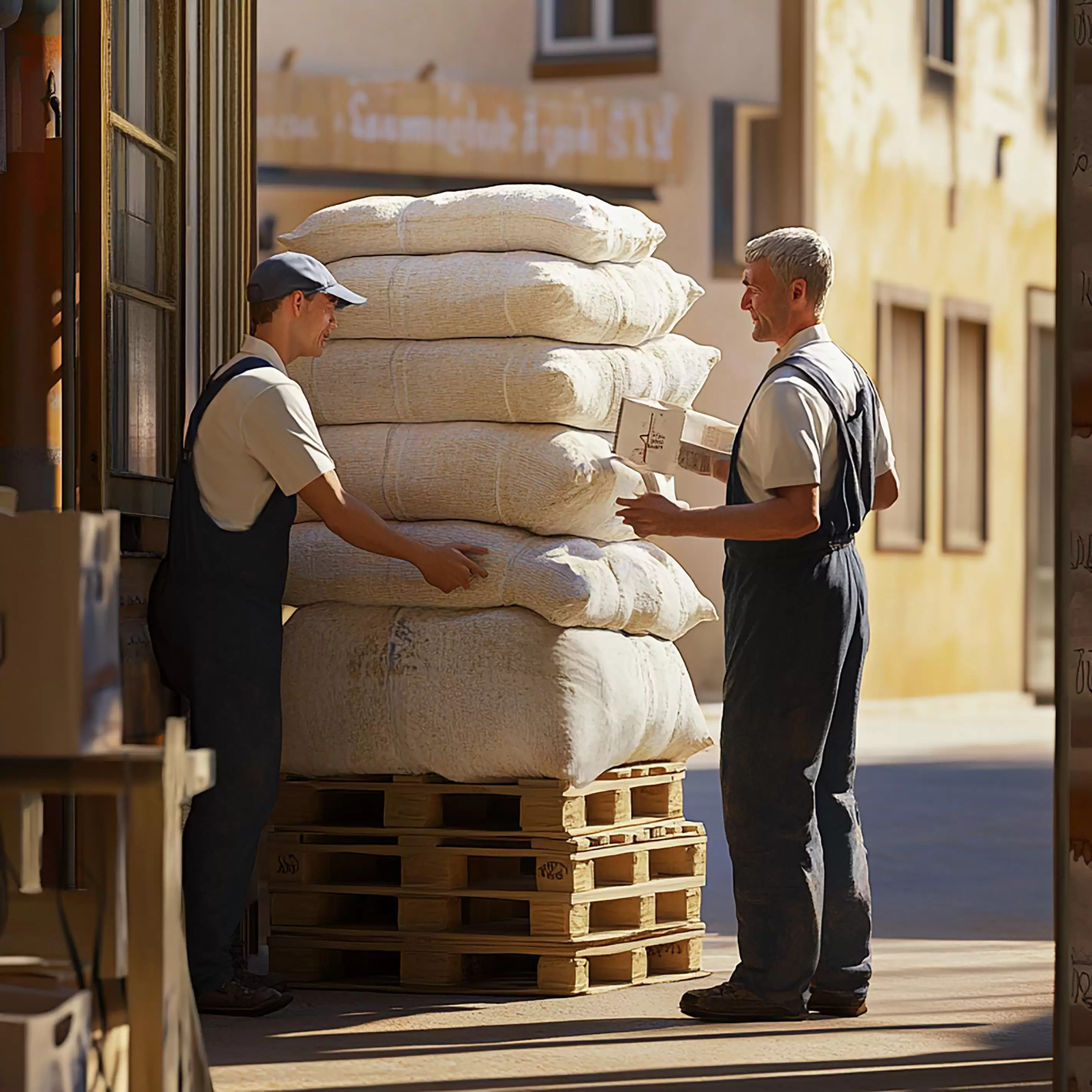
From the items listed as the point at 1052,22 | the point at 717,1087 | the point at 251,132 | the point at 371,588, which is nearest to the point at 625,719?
the point at 371,588

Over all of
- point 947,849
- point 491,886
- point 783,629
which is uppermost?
point 783,629

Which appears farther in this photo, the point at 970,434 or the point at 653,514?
the point at 970,434

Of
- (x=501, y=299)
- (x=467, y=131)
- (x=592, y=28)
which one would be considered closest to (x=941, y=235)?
(x=592, y=28)

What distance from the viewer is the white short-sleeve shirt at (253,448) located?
5148 millimetres

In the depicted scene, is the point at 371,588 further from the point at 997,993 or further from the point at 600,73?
the point at 600,73

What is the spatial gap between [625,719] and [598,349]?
108 centimetres

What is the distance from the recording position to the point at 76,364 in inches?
211

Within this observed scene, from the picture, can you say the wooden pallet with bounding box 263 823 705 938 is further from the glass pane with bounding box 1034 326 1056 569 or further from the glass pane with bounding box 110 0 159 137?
the glass pane with bounding box 1034 326 1056 569

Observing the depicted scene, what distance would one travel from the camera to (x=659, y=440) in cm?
551

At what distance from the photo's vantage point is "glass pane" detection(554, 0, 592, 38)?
1892 centimetres

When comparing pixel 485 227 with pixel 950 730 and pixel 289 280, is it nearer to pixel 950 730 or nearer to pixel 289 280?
pixel 289 280

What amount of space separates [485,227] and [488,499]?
82 centimetres

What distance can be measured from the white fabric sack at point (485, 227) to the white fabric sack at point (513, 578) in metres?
0.83

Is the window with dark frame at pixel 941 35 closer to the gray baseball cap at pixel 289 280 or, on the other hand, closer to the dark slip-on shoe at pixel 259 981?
the gray baseball cap at pixel 289 280
